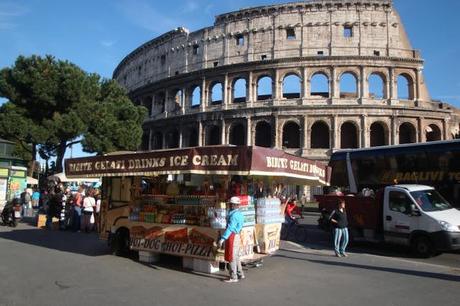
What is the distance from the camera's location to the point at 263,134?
Result: 4409 centimetres

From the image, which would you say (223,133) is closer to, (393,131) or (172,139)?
(172,139)

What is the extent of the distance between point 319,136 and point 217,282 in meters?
36.1

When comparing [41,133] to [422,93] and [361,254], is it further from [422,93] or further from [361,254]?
[422,93]

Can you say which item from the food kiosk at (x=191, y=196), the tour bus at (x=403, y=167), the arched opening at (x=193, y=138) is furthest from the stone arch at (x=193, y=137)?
A: the food kiosk at (x=191, y=196)

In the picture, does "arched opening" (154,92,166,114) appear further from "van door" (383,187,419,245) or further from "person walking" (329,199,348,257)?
"person walking" (329,199,348,257)

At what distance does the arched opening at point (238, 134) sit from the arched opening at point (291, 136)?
13.9ft

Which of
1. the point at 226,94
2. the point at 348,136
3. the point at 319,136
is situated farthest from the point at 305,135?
the point at 226,94

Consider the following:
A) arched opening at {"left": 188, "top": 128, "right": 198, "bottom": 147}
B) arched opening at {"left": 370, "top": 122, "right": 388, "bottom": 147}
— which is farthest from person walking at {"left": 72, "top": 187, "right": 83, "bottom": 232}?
arched opening at {"left": 370, "top": 122, "right": 388, "bottom": 147}

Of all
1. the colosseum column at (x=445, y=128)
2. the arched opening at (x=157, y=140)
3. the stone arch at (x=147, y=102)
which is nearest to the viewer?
the colosseum column at (x=445, y=128)

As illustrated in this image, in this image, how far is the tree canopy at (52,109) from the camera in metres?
29.0

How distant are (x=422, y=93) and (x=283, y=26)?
1526cm

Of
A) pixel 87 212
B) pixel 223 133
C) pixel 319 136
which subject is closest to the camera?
pixel 87 212

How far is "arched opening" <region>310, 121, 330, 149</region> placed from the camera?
42094mm

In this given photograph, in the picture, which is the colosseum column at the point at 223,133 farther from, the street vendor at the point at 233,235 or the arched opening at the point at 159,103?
the street vendor at the point at 233,235
